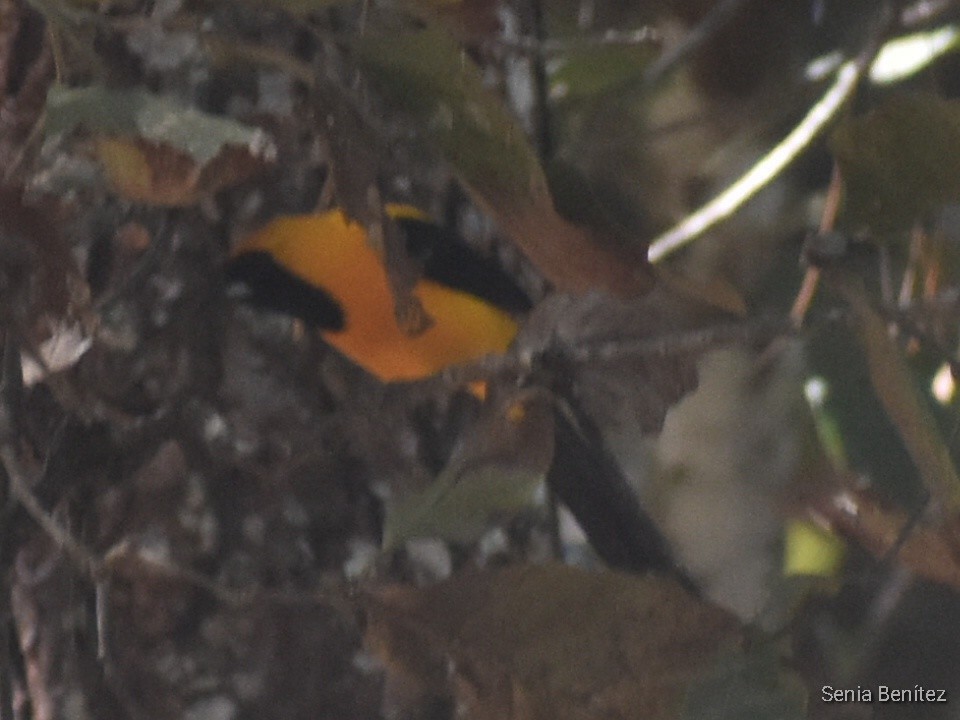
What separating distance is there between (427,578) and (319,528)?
0.37 ft

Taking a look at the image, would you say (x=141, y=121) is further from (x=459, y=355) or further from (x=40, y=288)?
(x=459, y=355)

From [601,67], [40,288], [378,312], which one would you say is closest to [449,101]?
[40,288]

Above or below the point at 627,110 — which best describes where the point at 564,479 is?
below

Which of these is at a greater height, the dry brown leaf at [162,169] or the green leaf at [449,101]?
the green leaf at [449,101]

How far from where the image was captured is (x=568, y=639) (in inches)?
28.2

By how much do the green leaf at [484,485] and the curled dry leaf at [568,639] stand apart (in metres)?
0.04

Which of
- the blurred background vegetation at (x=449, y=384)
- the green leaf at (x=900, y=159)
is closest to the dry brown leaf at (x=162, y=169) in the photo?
the blurred background vegetation at (x=449, y=384)

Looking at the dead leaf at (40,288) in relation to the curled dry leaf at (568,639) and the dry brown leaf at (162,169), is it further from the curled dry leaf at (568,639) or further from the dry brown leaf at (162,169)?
the curled dry leaf at (568,639)

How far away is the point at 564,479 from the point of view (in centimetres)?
125

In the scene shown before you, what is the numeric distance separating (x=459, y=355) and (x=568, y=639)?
78 cm

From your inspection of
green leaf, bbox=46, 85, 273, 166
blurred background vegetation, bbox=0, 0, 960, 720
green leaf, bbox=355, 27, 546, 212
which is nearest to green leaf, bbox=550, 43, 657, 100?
blurred background vegetation, bbox=0, 0, 960, 720

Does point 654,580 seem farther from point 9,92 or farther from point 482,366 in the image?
point 9,92

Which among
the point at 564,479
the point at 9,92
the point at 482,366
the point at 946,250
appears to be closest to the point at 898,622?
the point at 564,479

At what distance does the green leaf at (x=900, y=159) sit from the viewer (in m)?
0.72
